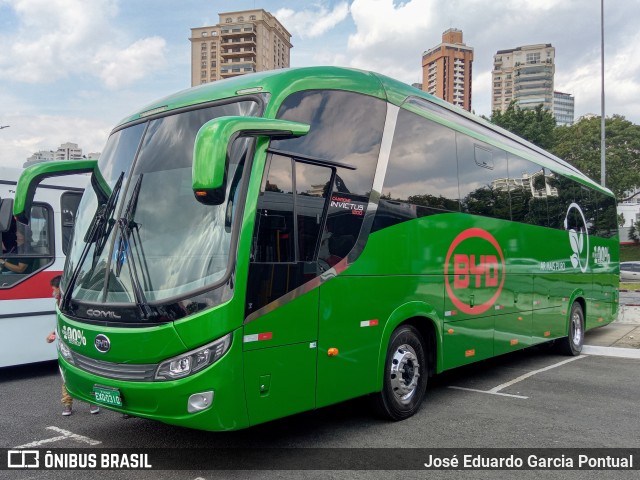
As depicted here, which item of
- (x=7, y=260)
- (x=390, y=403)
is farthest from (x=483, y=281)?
(x=7, y=260)

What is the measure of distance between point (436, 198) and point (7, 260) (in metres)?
5.95

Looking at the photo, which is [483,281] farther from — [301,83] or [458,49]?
[458,49]

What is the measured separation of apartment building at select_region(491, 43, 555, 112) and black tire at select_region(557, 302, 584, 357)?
164 metres

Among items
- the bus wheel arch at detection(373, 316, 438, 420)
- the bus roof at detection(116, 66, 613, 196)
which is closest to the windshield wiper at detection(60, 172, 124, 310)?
the bus roof at detection(116, 66, 613, 196)

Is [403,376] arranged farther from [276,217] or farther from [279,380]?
[276,217]

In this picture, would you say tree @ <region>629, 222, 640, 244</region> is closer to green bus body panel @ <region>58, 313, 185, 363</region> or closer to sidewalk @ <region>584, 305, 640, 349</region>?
Answer: sidewalk @ <region>584, 305, 640, 349</region>

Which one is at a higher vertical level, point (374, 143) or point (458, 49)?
point (458, 49)

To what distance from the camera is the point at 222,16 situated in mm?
127000

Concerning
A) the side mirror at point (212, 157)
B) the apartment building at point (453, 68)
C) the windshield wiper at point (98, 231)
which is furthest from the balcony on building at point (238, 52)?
the side mirror at point (212, 157)

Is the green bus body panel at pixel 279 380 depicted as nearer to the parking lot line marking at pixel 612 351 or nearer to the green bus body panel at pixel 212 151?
the green bus body panel at pixel 212 151

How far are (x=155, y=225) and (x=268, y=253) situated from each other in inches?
37.1

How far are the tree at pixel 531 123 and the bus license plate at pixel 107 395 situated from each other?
4223 centimetres

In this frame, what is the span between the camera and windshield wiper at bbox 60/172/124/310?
5047mm

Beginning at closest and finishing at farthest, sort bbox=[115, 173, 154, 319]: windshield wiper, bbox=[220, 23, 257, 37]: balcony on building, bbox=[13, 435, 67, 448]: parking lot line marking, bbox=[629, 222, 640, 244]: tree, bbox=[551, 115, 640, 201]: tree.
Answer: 1. bbox=[115, 173, 154, 319]: windshield wiper
2. bbox=[13, 435, 67, 448]: parking lot line marking
3. bbox=[551, 115, 640, 201]: tree
4. bbox=[629, 222, 640, 244]: tree
5. bbox=[220, 23, 257, 37]: balcony on building
